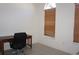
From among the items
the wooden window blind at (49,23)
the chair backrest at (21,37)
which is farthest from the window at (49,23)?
the chair backrest at (21,37)

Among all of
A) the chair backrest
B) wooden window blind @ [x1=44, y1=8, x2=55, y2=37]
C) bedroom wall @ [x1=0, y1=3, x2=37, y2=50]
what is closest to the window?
wooden window blind @ [x1=44, y1=8, x2=55, y2=37]

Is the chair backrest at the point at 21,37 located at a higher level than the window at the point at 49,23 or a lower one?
lower

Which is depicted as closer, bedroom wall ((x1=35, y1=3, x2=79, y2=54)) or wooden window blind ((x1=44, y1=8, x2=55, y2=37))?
wooden window blind ((x1=44, y1=8, x2=55, y2=37))

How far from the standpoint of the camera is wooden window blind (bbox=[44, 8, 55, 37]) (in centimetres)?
171

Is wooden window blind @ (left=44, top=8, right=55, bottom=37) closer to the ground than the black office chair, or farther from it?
farther from it

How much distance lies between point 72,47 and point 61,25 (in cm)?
47

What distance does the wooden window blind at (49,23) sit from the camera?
1.71 meters

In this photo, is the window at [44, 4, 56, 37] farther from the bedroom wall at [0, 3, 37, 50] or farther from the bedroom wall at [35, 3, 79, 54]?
the bedroom wall at [0, 3, 37, 50]

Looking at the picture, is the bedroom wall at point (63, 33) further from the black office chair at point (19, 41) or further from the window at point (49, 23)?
the black office chair at point (19, 41)

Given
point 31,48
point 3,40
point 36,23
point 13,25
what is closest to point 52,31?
point 36,23

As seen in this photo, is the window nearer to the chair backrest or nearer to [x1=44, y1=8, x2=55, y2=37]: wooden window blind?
[x1=44, y1=8, x2=55, y2=37]: wooden window blind

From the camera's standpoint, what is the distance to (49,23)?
1.73 meters

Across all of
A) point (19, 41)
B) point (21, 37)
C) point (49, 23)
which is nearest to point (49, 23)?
point (49, 23)

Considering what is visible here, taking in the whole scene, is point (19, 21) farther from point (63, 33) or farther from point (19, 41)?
point (63, 33)
